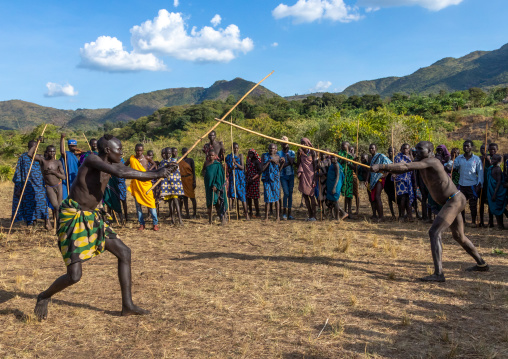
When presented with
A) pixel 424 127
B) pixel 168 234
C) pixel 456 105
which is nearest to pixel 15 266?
pixel 168 234

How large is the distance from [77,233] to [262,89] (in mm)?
125816

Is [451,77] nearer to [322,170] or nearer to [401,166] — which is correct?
[322,170]

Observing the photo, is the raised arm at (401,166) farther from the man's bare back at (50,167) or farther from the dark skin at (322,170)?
the man's bare back at (50,167)

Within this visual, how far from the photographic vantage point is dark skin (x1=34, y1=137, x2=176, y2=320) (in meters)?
4.11

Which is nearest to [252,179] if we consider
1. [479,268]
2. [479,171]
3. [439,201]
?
[479,171]

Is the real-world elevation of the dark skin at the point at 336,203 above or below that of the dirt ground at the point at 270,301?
above

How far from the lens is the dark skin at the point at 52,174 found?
864 centimetres

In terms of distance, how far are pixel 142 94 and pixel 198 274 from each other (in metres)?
165

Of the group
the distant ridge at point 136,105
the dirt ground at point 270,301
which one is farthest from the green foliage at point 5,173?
the distant ridge at point 136,105

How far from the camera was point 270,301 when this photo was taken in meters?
4.73

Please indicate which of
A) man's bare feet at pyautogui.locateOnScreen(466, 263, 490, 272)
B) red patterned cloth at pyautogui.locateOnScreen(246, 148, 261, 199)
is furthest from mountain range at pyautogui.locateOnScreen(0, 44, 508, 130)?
man's bare feet at pyautogui.locateOnScreen(466, 263, 490, 272)

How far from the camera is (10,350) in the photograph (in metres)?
3.76

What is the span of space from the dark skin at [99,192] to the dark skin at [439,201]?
3.13 metres

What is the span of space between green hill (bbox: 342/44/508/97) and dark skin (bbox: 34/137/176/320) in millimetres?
97616
